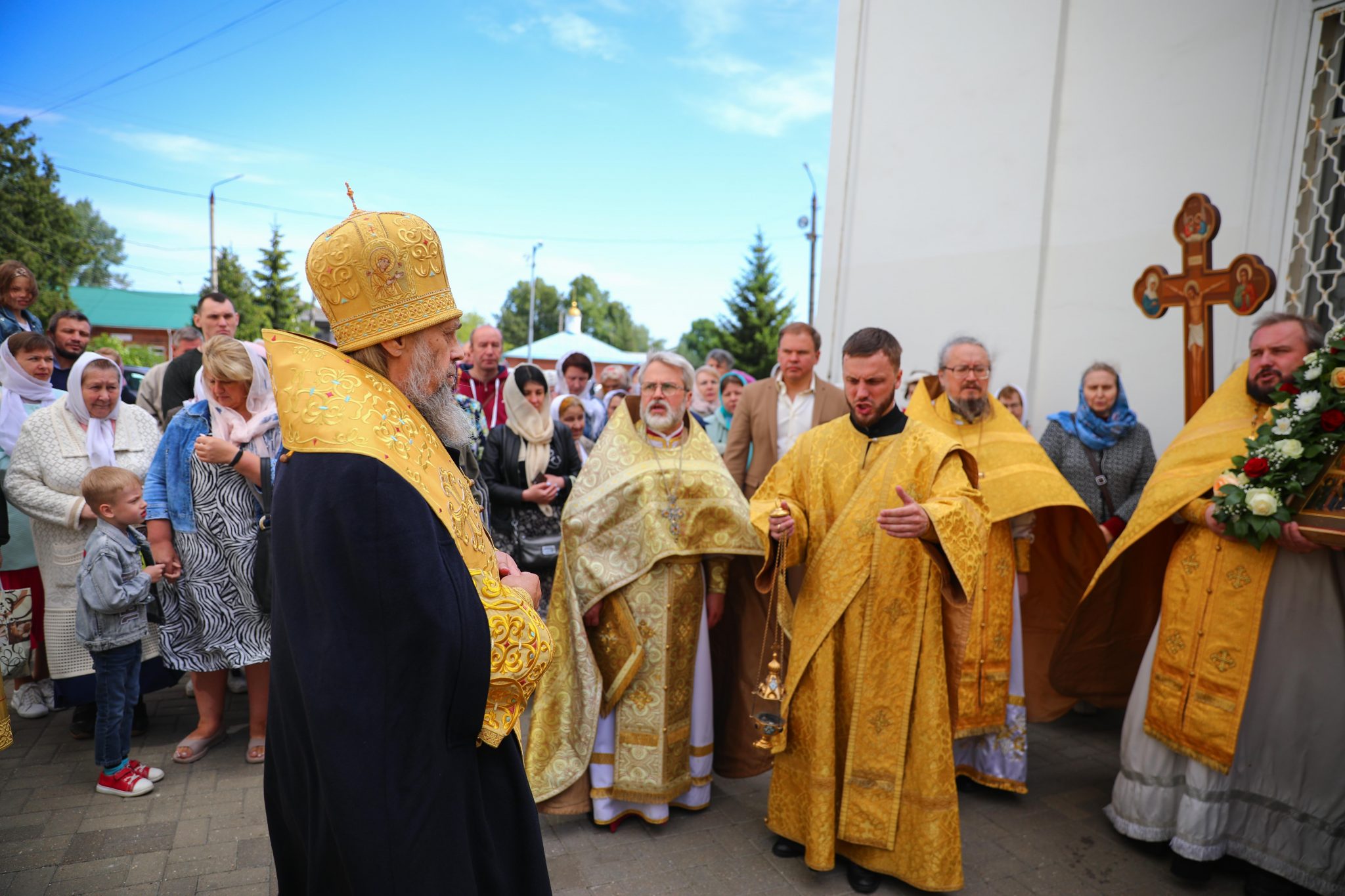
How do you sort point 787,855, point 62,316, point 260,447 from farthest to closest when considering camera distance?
point 62,316
point 260,447
point 787,855

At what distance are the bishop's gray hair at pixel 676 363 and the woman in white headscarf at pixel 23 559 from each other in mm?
3502

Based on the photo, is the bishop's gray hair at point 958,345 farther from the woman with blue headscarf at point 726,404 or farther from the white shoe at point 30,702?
the white shoe at point 30,702

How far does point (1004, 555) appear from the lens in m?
4.32

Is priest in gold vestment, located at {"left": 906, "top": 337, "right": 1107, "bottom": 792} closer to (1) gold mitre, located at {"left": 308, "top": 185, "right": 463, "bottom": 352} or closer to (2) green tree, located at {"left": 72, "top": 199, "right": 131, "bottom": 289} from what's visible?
(1) gold mitre, located at {"left": 308, "top": 185, "right": 463, "bottom": 352}

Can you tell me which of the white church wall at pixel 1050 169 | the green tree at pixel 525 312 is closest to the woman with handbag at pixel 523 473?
the white church wall at pixel 1050 169

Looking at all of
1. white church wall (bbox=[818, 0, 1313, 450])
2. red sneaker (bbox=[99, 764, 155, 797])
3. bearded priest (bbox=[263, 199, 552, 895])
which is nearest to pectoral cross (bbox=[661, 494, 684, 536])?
bearded priest (bbox=[263, 199, 552, 895])

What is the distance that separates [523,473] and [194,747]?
2.25 m

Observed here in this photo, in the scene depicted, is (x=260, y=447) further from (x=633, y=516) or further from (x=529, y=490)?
(x=633, y=516)

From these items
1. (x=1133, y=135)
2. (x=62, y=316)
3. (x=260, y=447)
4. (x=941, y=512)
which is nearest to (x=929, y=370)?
(x=1133, y=135)

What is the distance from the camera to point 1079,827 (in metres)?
3.89

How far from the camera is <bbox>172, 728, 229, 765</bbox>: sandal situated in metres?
4.23

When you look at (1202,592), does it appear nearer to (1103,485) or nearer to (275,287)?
(1103,485)

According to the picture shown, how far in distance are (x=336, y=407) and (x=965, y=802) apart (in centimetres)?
385

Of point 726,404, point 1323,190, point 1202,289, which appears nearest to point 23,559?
point 726,404
